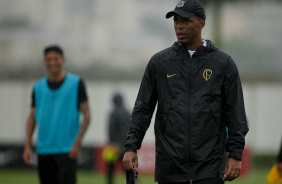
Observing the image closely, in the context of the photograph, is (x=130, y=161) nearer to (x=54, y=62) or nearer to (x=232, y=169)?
(x=232, y=169)

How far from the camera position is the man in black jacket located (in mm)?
4688

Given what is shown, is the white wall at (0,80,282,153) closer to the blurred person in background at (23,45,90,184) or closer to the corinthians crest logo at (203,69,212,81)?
the blurred person in background at (23,45,90,184)

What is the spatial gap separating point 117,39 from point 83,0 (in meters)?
1.83

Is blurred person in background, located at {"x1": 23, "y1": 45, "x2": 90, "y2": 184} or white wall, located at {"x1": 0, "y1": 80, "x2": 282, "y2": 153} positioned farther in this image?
white wall, located at {"x1": 0, "y1": 80, "x2": 282, "y2": 153}

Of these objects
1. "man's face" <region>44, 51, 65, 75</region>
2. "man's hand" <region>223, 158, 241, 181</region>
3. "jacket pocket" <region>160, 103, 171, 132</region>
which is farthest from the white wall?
"man's hand" <region>223, 158, 241, 181</region>

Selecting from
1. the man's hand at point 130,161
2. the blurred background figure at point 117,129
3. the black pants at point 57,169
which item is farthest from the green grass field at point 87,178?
the man's hand at point 130,161

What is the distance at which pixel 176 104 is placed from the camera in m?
4.73

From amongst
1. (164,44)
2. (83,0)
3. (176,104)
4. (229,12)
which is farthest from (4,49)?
(176,104)

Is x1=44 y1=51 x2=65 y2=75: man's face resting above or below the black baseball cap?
below

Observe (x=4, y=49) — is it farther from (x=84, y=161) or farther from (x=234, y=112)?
(x=234, y=112)

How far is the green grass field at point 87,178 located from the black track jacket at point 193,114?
30.8 feet

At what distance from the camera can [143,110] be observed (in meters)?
4.87

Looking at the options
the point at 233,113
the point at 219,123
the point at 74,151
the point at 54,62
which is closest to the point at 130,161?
the point at 219,123

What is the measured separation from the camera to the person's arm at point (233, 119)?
183 inches
